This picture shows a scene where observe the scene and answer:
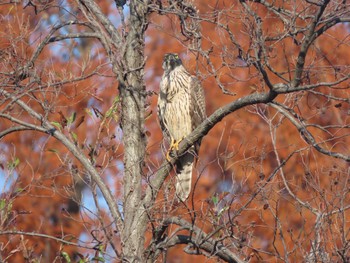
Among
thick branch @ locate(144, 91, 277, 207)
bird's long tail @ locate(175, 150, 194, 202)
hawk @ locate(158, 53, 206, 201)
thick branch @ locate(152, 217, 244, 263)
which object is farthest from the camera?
hawk @ locate(158, 53, 206, 201)

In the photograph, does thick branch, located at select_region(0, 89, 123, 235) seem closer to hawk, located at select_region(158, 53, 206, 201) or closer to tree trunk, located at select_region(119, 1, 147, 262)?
tree trunk, located at select_region(119, 1, 147, 262)

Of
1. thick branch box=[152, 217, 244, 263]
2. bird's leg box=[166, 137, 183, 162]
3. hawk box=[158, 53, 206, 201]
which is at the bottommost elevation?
thick branch box=[152, 217, 244, 263]

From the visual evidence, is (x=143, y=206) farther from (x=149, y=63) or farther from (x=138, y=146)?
(x=149, y=63)

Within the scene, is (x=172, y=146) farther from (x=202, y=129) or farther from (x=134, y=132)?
(x=202, y=129)

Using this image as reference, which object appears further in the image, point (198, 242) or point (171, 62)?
point (171, 62)

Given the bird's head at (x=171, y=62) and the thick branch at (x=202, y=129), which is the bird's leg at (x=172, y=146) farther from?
the bird's head at (x=171, y=62)

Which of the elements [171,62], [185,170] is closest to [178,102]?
[171,62]

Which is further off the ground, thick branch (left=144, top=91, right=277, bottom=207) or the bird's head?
the bird's head

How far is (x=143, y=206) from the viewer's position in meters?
6.57

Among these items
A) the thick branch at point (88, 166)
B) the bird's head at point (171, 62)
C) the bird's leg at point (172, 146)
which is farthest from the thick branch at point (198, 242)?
the bird's head at point (171, 62)

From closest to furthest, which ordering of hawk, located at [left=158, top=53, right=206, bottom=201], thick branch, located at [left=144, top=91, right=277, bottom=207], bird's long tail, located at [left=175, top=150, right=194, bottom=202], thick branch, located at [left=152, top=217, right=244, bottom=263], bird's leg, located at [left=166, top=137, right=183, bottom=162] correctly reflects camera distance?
thick branch, located at [left=144, top=91, right=277, bottom=207] < thick branch, located at [left=152, top=217, right=244, bottom=263] < bird's leg, located at [left=166, top=137, right=183, bottom=162] < bird's long tail, located at [left=175, top=150, right=194, bottom=202] < hawk, located at [left=158, top=53, right=206, bottom=201]

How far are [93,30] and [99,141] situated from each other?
→ 1.41 meters

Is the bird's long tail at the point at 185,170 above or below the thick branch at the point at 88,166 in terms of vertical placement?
above

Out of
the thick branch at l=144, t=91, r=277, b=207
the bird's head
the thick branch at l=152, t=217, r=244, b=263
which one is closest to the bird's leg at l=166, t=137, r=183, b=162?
the thick branch at l=144, t=91, r=277, b=207
